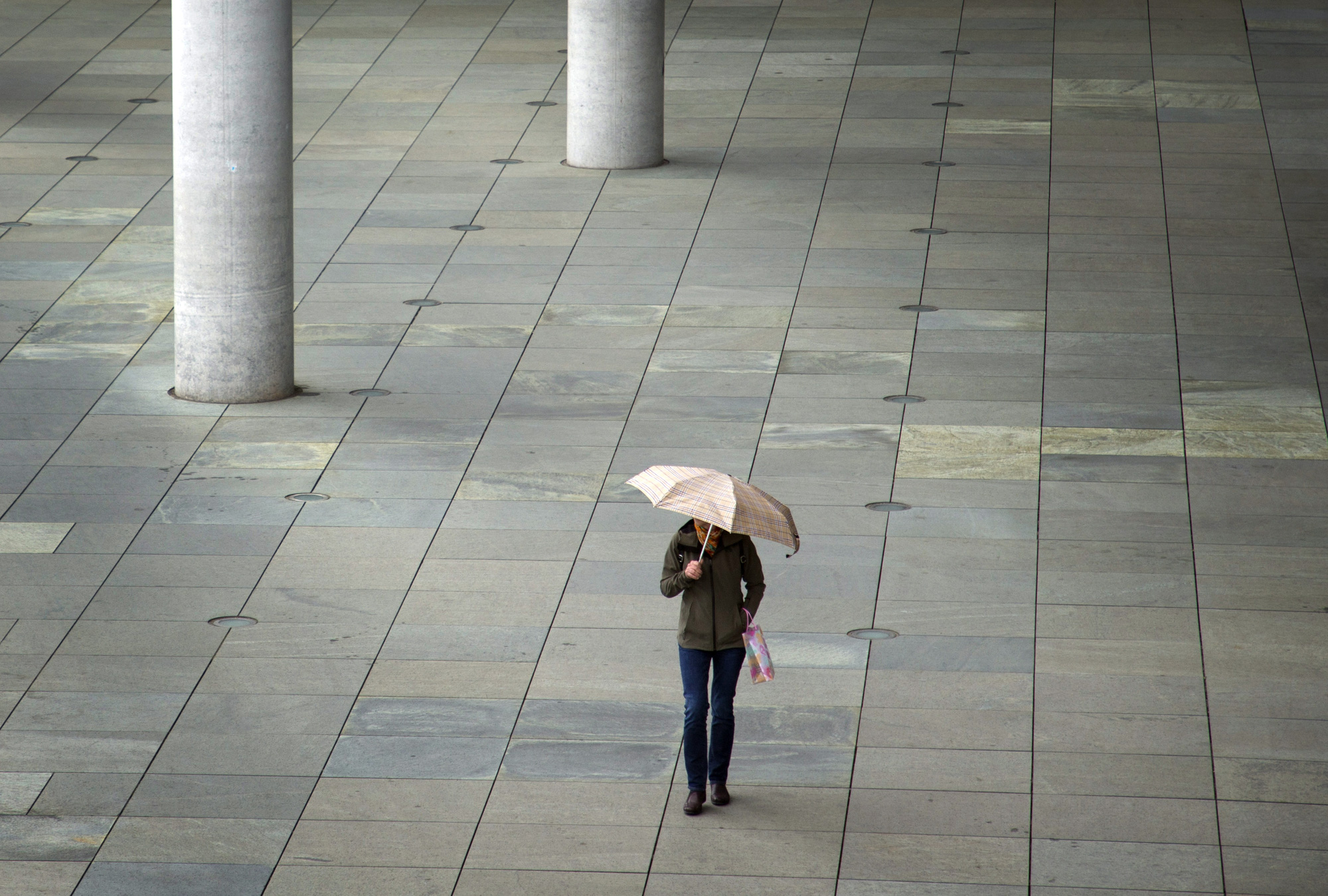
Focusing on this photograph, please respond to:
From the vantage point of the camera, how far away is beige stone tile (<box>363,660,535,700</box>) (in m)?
10.2

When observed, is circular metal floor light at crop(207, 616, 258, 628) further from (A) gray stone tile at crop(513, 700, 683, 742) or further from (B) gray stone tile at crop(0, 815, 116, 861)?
(B) gray stone tile at crop(0, 815, 116, 861)

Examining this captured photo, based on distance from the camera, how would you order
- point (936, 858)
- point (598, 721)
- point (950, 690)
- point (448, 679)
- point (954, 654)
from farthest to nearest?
point (954, 654)
point (448, 679)
point (950, 690)
point (598, 721)
point (936, 858)

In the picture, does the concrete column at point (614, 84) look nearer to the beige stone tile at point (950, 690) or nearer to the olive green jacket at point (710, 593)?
the beige stone tile at point (950, 690)

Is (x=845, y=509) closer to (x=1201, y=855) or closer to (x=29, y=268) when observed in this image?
(x=1201, y=855)

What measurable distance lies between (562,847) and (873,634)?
113 inches

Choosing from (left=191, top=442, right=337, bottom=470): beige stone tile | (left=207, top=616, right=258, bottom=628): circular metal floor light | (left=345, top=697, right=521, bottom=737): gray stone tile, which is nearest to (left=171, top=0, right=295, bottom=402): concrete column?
(left=191, top=442, right=337, bottom=470): beige stone tile

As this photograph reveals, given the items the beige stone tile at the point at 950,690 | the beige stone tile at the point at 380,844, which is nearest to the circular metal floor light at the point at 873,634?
the beige stone tile at the point at 950,690

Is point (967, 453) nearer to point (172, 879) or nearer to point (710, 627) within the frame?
point (710, 627)

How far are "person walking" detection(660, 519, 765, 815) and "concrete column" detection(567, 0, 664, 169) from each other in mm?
12360

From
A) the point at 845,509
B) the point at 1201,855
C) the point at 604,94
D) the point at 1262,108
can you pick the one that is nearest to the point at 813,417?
the point at 845,509

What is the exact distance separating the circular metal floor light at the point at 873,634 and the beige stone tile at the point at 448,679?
189 cm

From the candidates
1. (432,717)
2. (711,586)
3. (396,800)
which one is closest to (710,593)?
(711,586)

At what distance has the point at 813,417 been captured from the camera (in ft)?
46.7

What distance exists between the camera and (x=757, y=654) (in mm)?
8742
